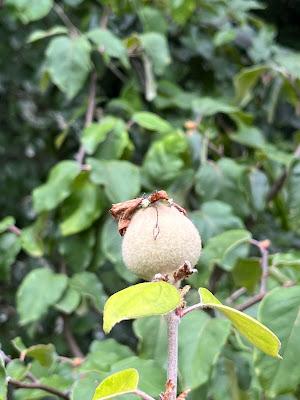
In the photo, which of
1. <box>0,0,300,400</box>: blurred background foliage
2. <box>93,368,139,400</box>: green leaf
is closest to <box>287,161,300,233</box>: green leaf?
<box>0,0,300,400</box>: blurred background foliage

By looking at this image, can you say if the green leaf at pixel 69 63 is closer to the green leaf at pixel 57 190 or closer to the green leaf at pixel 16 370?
the green leaf at pixel 57 190

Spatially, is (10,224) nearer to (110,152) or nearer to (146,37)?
(110,152)

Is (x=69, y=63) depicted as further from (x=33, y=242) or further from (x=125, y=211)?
(x=125, y=211)

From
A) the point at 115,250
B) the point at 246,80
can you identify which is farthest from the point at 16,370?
the point at 246,80

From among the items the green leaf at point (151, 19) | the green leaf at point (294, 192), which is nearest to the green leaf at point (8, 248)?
the green leaf at point (294, 192)

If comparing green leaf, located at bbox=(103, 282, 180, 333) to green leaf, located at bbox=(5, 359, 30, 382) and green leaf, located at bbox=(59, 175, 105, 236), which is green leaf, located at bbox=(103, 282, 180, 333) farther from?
green leaf, located at bbox=(59, 175, 105, 236)

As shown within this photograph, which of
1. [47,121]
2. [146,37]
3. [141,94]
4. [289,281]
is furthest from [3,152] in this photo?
[289,281]
